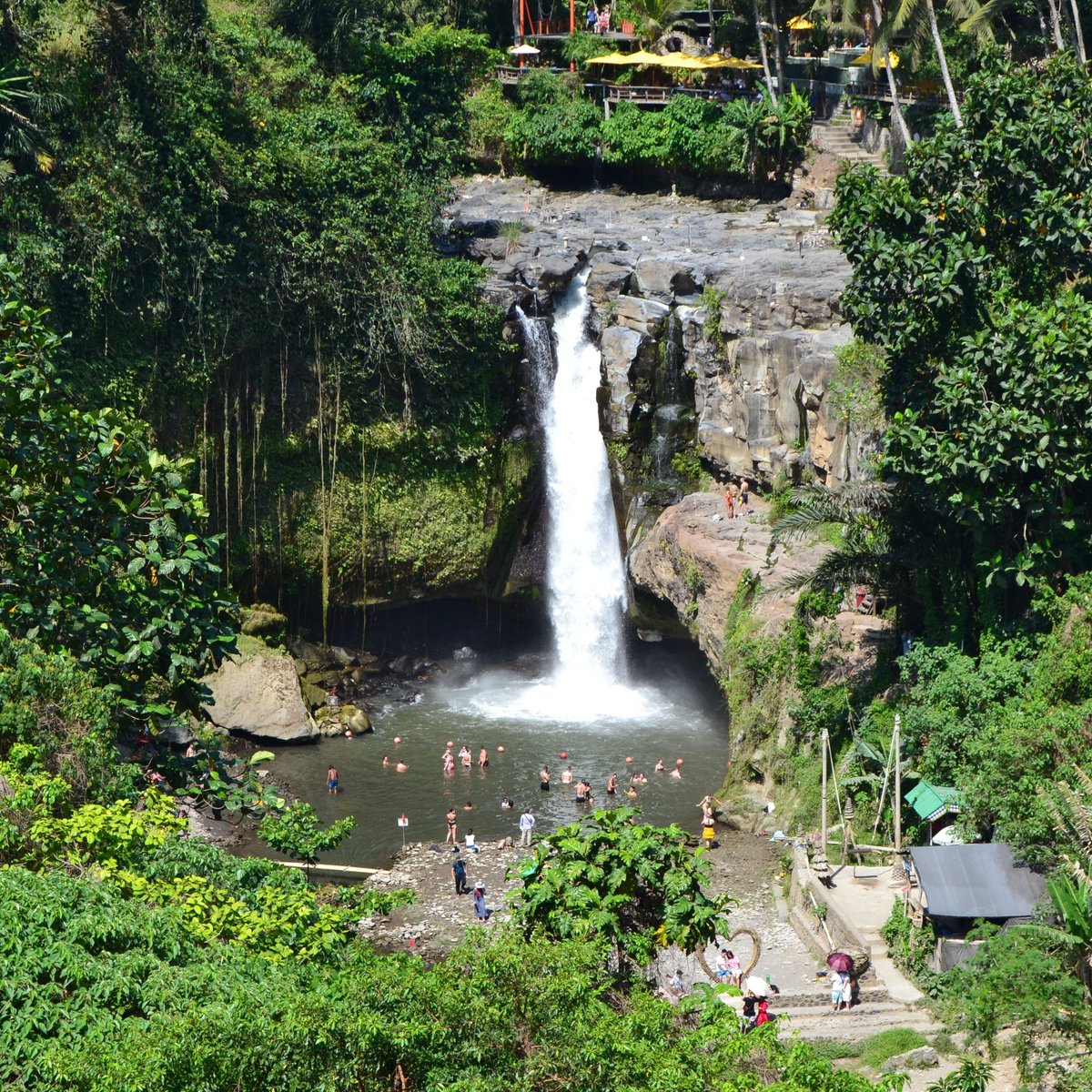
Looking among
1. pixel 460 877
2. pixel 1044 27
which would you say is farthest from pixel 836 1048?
pixel 1044 27

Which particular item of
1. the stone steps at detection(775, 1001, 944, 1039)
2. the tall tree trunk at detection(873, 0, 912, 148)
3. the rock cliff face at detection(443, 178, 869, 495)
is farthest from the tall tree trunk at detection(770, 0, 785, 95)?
the stone steps at detection(775, 1001, 944, 1039)

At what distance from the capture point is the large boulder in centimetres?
3766

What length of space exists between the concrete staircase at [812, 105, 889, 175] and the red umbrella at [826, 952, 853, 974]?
97.1 ft

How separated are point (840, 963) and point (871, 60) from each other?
33321 mm

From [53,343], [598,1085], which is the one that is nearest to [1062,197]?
[53,343]

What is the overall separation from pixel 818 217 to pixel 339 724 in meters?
20.8

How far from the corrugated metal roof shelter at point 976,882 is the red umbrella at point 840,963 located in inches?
59.7

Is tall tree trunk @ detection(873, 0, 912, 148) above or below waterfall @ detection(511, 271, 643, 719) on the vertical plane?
above

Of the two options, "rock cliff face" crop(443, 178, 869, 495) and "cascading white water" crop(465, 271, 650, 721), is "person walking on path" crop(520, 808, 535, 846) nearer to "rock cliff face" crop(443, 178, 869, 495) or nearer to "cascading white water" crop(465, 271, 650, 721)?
"cascading white water" crop(465, 271, 650, 721)

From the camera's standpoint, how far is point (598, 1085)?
13305 mm

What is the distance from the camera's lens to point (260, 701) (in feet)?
124

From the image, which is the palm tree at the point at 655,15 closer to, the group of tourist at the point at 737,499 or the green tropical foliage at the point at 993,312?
Result: the group of tourist at the point at 737,499

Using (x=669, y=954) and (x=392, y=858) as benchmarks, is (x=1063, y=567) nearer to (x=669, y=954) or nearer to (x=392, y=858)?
(x=669, y=954)

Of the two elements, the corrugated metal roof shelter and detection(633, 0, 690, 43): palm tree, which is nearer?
the corrugated metal roof shelter
